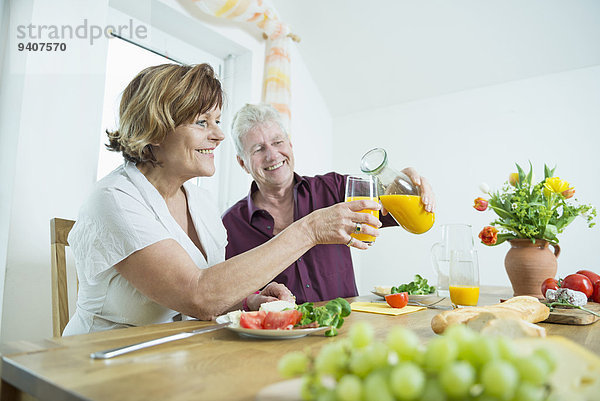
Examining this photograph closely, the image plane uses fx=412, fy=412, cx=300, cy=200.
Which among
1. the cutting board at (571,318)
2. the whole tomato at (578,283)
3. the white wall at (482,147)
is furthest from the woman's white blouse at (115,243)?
the white wall at (482,147)

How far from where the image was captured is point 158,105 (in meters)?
1.30

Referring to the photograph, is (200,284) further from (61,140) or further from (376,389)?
(61,140)

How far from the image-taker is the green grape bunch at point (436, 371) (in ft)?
0.98

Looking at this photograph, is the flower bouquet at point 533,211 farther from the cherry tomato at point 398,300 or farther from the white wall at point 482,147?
the white wall at point 482,147

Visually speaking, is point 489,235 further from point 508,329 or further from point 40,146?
point 40,146

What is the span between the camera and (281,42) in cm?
327

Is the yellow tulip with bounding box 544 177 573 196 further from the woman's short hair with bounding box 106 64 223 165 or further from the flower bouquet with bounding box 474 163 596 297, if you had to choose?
the woman's short hair with bounding box 106 64 223 165

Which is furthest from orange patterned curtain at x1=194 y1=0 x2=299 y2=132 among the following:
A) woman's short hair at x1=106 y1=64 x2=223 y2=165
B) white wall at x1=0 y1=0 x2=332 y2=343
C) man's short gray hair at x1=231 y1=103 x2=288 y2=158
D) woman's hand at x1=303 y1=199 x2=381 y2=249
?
woman's hand at x1=303 y1=199 x2=381 y2=249

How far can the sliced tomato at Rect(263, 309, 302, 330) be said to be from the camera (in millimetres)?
827

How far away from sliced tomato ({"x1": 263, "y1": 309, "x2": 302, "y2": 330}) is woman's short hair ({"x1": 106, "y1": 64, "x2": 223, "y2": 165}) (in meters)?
0.76

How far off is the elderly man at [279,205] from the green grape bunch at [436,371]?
1.53m

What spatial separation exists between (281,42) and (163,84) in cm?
218

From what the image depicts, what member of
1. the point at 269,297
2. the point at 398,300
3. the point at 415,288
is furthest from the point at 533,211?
the point at 269,297

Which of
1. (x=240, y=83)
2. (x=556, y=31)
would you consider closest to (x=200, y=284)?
(x=240, y=83)
